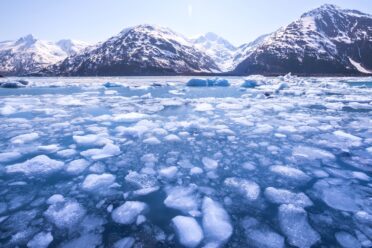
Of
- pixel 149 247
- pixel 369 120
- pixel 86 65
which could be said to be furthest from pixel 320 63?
pixel 149 247

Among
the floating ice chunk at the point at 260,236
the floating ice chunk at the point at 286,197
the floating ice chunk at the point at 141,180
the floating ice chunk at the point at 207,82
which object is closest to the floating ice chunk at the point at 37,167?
the floating ice chunk at the point at 141,180

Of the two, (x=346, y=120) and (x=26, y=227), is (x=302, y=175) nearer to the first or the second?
(x=26, y=227)

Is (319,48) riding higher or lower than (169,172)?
higher

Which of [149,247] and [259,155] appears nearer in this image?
[149,247]

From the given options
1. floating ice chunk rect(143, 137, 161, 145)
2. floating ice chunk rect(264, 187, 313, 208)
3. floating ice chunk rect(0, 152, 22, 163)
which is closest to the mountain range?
floating ice chunk rect(143, 137, 161, 145)

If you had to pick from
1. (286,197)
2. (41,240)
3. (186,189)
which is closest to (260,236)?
(286,197)

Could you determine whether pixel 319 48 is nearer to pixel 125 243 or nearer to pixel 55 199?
pixel 55 199

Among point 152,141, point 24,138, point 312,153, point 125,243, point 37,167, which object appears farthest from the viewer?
point 24,138

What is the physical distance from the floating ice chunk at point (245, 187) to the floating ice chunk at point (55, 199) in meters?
1.71

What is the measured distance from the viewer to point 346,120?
20.6 ft

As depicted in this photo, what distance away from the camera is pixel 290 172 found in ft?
9.93

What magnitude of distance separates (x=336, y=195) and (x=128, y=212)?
6.81ft

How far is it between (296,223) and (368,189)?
46.6 inches

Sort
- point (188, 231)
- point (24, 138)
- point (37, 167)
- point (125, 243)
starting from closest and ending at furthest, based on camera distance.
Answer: point (125, 243), point (188, 231), point (37, 167), point (24, 138)
